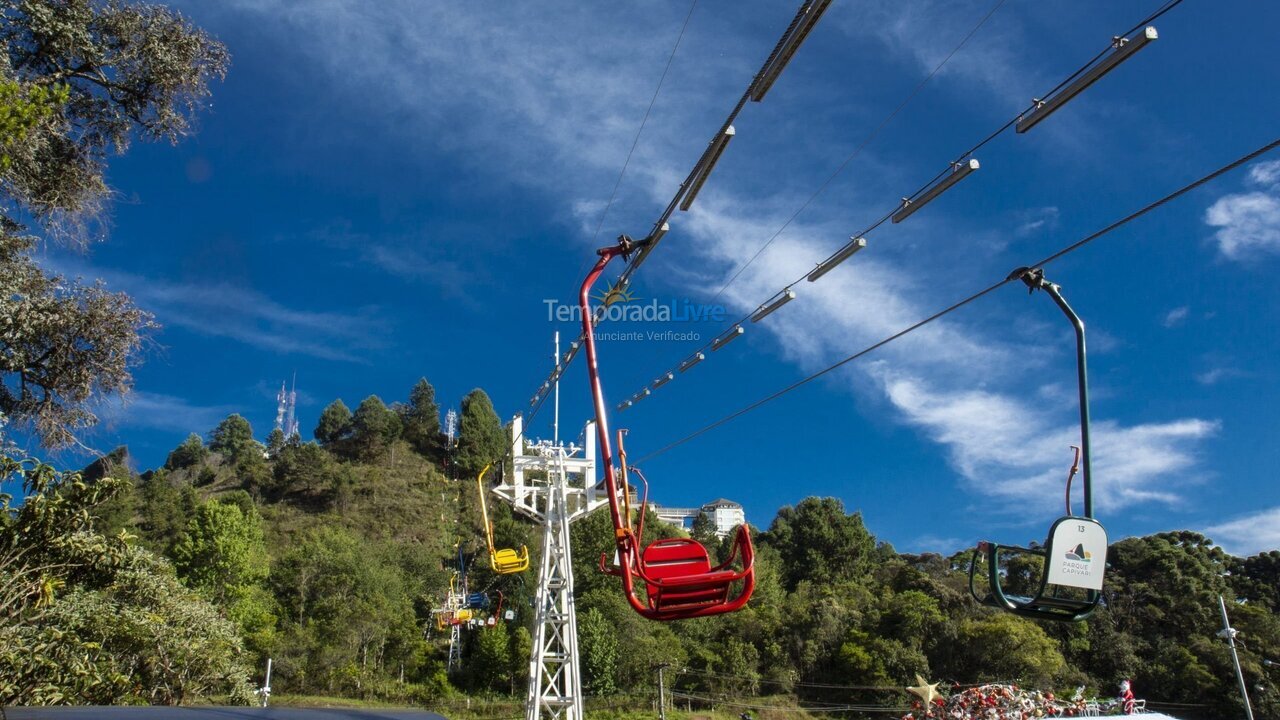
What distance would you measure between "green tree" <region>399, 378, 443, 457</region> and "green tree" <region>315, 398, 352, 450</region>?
7041 mm

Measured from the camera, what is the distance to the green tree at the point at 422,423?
316 feet

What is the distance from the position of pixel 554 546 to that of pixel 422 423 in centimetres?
8275

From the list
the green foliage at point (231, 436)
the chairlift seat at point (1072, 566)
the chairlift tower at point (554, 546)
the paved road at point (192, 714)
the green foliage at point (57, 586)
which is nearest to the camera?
the chairlift seat at point (1072, 566)

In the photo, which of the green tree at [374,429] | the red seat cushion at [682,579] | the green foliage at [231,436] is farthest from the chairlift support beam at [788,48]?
the green foliage at [231,436]

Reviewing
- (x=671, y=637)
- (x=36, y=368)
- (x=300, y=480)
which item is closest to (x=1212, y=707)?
(x=671, y=637)

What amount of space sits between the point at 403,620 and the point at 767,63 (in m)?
46.9

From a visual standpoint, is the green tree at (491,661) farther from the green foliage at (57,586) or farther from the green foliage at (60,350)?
the green foliage at (60,350)

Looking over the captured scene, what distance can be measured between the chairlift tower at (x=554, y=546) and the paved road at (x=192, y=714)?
3096 mm

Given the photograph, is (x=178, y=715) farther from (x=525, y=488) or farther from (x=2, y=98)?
(x=2, y=98)

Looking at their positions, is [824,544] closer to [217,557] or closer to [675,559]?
[217,557]

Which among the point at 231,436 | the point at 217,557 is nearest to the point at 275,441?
the point at 231,436

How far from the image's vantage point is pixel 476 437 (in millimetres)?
89188

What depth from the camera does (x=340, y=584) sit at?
1791 inches

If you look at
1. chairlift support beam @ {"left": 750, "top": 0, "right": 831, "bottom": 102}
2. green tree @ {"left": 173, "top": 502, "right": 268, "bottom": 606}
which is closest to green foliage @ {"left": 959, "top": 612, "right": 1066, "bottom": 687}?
chairlift support beam @ {"left": 750, "top": 0, "right": 831, "bottom": 102}
